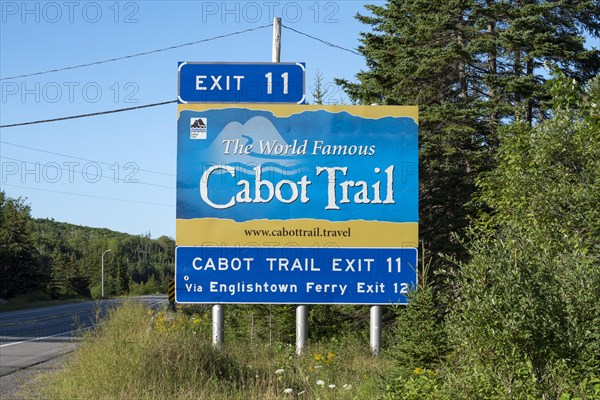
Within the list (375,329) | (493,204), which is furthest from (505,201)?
(375,329)

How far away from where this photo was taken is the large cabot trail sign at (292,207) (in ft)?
43.9

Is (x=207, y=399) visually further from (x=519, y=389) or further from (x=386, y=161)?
(x=386, y=161)

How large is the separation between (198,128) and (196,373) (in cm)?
522

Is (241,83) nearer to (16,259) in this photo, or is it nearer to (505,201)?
(505,201)

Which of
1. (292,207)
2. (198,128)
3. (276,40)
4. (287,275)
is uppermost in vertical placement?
(276,40)

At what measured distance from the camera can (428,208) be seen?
1939cm

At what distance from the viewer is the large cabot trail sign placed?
13.4 metres

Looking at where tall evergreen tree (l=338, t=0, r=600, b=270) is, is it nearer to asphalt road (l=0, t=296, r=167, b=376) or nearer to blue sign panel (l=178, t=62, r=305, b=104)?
blue sign panel (l=178, t=62, r=305, b=104)

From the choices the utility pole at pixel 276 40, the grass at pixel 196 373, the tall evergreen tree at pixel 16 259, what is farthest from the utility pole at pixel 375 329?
the tall evergreen tree at pixel 16 259

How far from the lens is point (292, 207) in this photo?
13.5m

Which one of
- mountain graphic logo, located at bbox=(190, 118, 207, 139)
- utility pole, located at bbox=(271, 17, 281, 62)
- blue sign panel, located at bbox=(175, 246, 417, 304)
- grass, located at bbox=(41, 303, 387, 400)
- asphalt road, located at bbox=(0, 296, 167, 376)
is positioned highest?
utility pole, located at bbox=(271, 17, 281, 62)

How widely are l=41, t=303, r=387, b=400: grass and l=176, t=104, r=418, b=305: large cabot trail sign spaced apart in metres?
1.27

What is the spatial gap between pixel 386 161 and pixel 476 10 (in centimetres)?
940

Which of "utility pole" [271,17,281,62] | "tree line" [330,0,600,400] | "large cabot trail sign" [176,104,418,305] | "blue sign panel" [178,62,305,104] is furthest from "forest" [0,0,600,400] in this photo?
"utility pole" [271,17,281,62]
